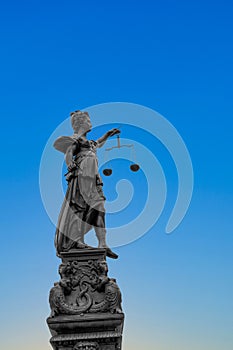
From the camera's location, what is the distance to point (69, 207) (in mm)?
13008

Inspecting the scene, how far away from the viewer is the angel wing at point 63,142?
1370cm

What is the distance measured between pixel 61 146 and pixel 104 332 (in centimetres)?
501

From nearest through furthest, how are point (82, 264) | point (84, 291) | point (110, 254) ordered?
point (84, 291) < point (82, 264) < point (110, 254)

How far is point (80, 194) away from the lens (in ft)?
43.1

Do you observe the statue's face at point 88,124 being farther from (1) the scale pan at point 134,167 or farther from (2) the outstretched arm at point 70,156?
(1) the scale pan at point 134,167

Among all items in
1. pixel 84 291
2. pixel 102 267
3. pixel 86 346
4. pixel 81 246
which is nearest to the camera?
pixel 86 346

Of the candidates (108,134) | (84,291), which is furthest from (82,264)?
(108,134)

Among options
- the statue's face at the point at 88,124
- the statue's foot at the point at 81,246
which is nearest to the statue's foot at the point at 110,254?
the statue's foot at the point at 81,246

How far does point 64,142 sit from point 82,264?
340cm

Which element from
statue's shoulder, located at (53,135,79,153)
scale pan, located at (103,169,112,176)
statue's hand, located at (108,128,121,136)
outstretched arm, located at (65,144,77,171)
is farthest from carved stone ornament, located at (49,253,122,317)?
statue's hand, located at (108,128,121,136)

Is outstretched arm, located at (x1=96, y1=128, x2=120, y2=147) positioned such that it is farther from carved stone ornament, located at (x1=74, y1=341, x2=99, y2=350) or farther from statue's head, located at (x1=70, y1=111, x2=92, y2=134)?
carved stone ornament, located at (x1=74, y1=341, x2=99, y2=350)

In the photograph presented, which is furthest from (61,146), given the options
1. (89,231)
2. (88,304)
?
(88,304)

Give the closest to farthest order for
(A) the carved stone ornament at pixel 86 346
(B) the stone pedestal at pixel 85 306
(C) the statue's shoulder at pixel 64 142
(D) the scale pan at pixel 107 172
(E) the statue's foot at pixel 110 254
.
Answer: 1. (A) the carved stone ornament at pixel 86 346
2. (B) the stone pedestal at pixel 85 306
3. (E) the statue's foot at pixel 110 254
4. (C) the statue's shoulder at pixel 64 142
5. (D) the scale pan at pixel 107 172

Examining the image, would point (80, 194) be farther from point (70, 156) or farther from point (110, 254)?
point (110, 254)
